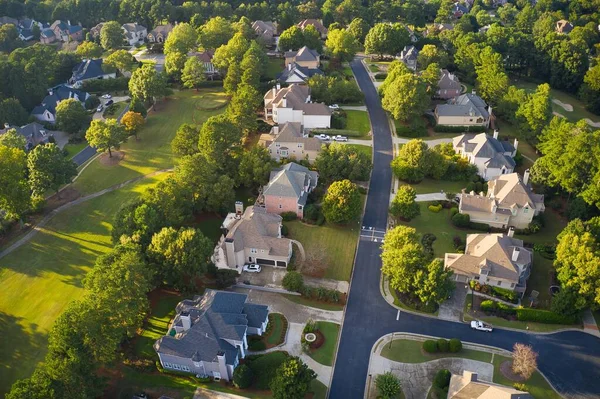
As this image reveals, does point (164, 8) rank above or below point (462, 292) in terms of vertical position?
above

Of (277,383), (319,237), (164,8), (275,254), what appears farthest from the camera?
(164,8)

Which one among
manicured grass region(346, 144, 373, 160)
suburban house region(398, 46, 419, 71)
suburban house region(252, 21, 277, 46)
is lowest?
manicured grass region(346, 144, 373, 160)

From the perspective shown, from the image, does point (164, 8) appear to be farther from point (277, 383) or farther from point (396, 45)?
point (277, 383)

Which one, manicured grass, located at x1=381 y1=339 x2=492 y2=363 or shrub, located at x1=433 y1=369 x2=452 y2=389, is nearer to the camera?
shrub, located at x1=433 y1=369 x2=452 y2=389

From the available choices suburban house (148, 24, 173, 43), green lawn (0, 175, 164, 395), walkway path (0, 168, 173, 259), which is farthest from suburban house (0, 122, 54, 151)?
suburban house (148, 24, 173, 43)

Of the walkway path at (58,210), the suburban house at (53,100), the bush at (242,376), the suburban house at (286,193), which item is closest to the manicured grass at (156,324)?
the bush at (242,376)

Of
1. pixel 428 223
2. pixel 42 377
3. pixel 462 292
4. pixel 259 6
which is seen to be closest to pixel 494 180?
pixel 428 223

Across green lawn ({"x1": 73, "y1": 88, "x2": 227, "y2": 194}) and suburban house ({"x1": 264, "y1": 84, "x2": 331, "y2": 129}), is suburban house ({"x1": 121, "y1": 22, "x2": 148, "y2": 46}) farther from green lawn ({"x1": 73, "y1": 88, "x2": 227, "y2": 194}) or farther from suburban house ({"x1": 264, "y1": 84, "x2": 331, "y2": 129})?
suburban house ({"x1": 264, "y1": 84, "x2": 331, "y2": 129})

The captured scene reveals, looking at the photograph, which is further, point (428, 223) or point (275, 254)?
point (428, 223)
